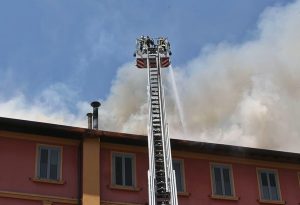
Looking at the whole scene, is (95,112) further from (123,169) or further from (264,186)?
(264,186)

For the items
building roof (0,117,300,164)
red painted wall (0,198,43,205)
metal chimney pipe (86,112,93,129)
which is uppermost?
metal chimney pipe (86,112,93,129)

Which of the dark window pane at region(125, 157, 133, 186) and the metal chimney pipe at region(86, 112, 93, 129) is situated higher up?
the metal chimney pipe at region(86, 112, 93, 129)

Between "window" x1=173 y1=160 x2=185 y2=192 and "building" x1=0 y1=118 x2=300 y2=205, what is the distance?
5 centimetres

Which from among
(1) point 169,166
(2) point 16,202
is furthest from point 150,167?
(2) point 16,202

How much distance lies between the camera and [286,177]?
98.4 ft

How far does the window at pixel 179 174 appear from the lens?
27.9m

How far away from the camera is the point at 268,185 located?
29.5 m

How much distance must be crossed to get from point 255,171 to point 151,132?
22.7 ft

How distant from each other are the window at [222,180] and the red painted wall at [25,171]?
21.1 feet

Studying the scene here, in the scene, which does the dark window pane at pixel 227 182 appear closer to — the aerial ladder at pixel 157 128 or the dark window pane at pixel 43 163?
the aerial ladder at pixel 157 128

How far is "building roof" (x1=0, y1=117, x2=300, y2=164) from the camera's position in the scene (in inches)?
1043

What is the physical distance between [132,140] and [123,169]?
52.9 inches

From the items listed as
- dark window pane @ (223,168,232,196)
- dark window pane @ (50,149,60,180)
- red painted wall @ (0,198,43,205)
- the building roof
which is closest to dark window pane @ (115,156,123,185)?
the building roof

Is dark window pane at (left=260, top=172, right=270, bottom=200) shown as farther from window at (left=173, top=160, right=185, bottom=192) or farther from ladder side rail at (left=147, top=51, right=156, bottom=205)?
ladder side rail at (left=147, top=51, right=156, bottom=205)
